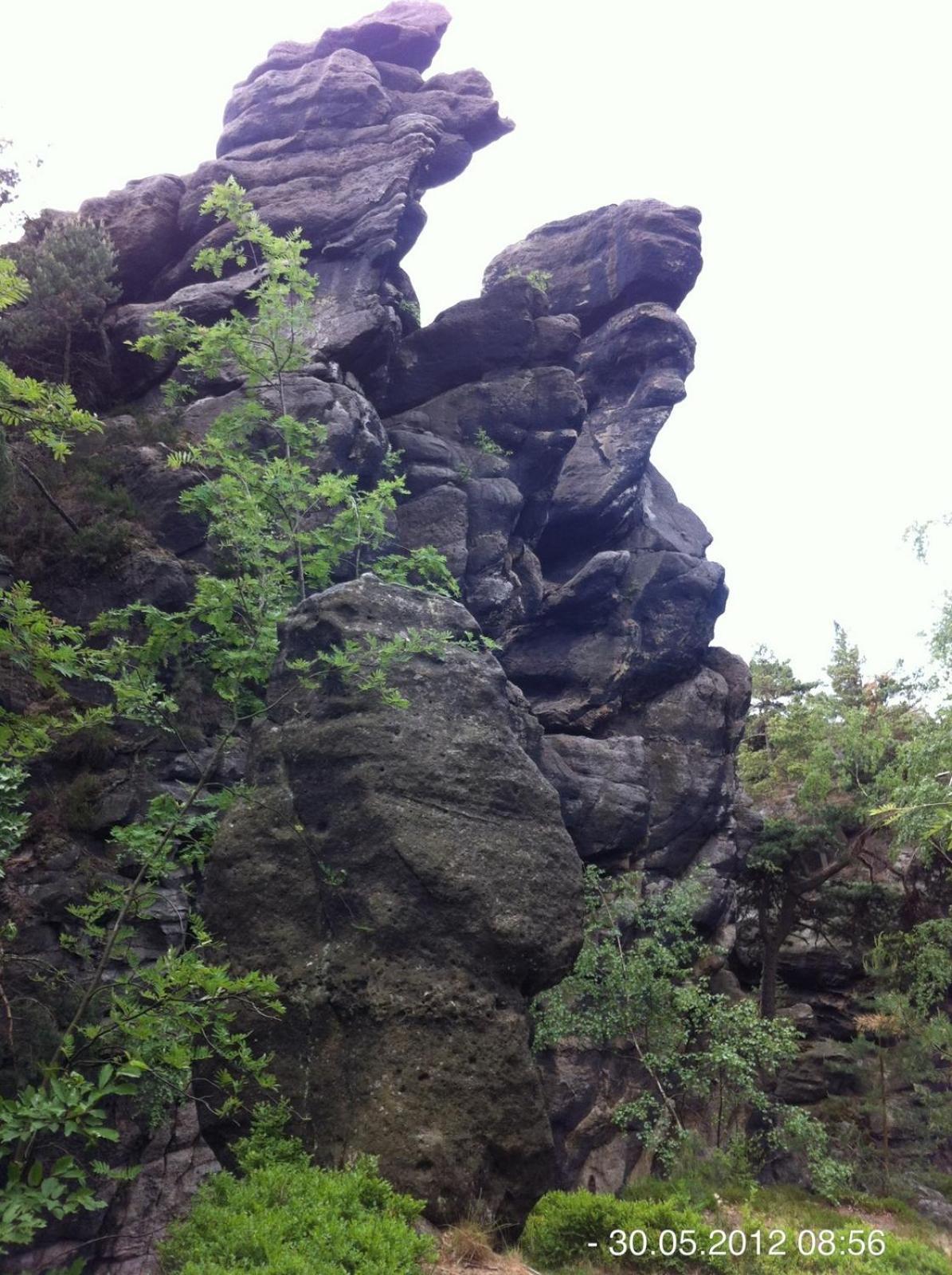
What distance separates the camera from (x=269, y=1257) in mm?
5691

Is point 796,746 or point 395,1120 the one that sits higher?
point 796,746

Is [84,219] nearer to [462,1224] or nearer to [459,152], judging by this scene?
[459,152]

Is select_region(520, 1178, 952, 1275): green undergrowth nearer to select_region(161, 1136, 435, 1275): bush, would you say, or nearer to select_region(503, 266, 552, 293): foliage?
select_region(161, 1136, 435, 1275): bush

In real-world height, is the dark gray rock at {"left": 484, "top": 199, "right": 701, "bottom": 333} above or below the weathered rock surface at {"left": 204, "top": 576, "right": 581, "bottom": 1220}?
above

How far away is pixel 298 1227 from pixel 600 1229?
15.0 ft

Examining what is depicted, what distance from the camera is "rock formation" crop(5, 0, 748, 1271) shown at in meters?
8.45

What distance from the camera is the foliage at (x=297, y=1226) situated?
5746 mm

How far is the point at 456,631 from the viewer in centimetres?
1140

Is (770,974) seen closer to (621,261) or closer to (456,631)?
(456,631)

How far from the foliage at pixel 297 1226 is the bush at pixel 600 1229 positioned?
8.47 feet

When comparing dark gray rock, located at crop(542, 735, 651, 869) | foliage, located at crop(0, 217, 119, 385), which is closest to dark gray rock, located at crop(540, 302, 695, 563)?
dark gray rock, located at crop(542, 735, 651, 869)

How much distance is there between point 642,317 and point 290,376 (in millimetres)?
12844

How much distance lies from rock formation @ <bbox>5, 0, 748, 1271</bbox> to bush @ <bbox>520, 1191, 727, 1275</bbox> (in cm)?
109

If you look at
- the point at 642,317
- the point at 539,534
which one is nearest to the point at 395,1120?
the point at 539,534
